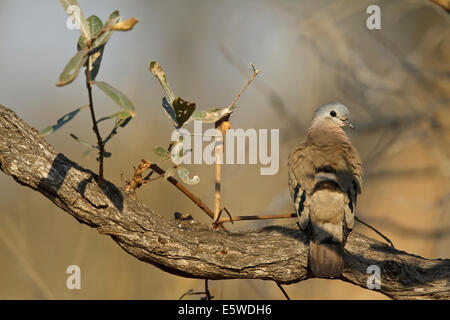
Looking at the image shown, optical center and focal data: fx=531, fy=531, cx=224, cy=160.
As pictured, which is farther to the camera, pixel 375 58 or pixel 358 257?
pixel 375 58

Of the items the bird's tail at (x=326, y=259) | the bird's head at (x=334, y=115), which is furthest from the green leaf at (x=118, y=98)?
the bird's head at (x=334, y=115)

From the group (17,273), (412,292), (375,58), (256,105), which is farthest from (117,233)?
(375,58)

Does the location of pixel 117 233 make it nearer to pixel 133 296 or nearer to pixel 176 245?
pixel 176 245

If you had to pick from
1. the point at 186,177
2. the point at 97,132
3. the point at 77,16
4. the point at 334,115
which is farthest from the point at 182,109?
the point at 334,115

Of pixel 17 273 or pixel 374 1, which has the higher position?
pixel 374 1

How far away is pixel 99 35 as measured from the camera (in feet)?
4.95

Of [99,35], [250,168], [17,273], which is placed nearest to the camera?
[99,35]

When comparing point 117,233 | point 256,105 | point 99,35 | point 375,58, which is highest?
point 375,58

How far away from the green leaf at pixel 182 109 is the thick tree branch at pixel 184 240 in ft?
1.13

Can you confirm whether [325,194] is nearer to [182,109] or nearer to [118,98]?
[182,109]

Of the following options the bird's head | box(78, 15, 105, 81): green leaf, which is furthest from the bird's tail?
box(78, 15, 105, 81): green leaf

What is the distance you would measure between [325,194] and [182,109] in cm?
79

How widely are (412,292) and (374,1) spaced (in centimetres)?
296

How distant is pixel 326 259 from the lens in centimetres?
204
